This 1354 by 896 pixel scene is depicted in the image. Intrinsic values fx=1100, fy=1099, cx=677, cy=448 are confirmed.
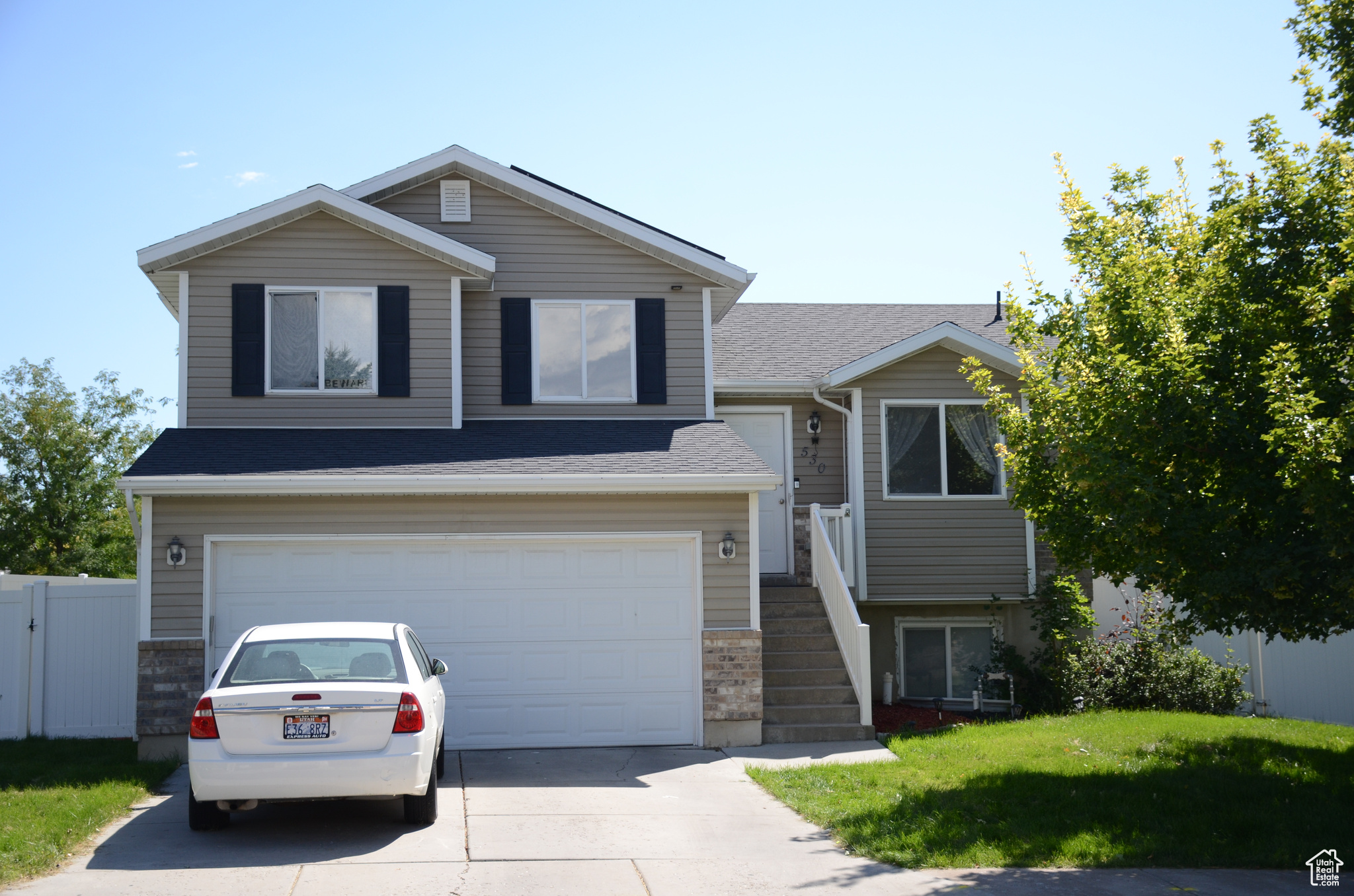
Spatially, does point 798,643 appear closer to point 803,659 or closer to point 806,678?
point 803,659

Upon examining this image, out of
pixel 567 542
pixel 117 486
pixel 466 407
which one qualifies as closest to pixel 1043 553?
pixel 567 542

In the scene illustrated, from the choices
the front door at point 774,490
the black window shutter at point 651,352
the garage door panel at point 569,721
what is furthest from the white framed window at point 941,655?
the black window shutter at point 651,352

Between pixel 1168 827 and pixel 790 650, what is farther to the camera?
pixel 790 650

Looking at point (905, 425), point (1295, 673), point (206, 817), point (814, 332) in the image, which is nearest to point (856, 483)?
point (905, 425)

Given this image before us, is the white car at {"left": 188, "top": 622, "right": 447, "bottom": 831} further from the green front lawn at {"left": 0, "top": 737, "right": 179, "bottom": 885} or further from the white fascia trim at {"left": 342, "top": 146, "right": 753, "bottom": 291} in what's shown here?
the white fascia trim at {"left": 342, "top": 146, "right": 753, "bottom": 291}

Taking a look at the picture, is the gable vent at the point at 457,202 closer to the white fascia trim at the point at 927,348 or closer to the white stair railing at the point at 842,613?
the white fascia trim at the point at 927,348

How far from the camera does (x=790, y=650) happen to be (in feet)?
44.3

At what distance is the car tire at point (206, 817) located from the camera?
7.89 meters

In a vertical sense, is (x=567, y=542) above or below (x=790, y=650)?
above

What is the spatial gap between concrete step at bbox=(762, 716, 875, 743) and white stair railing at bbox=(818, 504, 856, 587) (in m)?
2.90

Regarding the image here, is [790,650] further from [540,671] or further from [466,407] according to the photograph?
[466,407]

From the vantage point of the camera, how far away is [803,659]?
13305 millimetres

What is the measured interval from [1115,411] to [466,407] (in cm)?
805

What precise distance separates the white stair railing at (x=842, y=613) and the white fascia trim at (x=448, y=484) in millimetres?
2029
